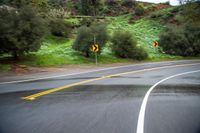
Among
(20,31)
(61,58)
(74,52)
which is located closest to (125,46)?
(74,52)

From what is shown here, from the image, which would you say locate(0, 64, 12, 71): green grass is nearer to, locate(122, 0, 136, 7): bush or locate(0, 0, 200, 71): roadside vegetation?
locate(0, 0, 200, 71): roadside vegetation

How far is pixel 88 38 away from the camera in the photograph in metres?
32.7

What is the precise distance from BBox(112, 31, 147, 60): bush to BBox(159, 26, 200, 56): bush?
957 centimetres

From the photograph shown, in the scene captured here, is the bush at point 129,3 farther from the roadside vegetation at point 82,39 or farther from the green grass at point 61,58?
the green grass at point 61,58

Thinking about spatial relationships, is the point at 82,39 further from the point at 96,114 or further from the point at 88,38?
the point at 96,114

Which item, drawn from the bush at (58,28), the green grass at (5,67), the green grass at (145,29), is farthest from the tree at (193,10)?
the bush at (58,28)

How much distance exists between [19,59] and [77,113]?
68.4 feet

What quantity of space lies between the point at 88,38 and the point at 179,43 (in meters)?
18.8

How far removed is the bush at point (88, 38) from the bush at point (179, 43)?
49.6 feet

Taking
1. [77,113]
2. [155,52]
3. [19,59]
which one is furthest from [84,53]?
[77,113]

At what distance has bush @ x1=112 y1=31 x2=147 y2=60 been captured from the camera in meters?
36.5

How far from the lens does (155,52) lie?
44.7 metres

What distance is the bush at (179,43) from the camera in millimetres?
44250

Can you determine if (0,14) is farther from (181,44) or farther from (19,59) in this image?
(181,44)
